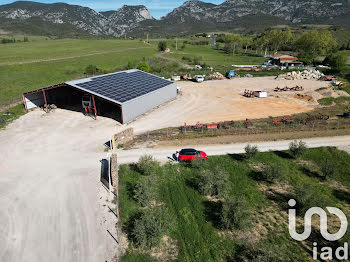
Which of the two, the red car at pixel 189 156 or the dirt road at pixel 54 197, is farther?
the red car at pixel 189 156

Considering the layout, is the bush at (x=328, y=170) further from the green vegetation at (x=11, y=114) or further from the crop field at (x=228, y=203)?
the green vegetation at (x=11, y=114)

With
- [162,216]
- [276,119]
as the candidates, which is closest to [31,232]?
[162,216]

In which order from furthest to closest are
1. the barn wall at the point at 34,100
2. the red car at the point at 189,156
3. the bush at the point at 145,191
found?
the barn wall at the point at 34,100 < the red car at the point at 189,156 < the bush at the point at 145,191

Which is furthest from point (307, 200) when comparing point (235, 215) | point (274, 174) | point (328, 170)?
point (235, 215)

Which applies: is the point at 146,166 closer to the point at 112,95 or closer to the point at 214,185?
the point at 214,185

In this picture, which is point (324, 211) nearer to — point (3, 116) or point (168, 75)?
point (3, 116)

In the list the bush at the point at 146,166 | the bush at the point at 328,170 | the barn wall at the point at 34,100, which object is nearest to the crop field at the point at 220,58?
the barn wall at the point at 34,100

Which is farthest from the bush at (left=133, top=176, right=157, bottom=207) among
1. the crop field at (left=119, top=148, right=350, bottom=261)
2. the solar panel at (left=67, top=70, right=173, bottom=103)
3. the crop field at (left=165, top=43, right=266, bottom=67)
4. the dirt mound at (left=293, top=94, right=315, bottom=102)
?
the crop field at (left=165, top=43, right=266, bottom=67)

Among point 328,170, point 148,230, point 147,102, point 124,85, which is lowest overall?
point 148,230
